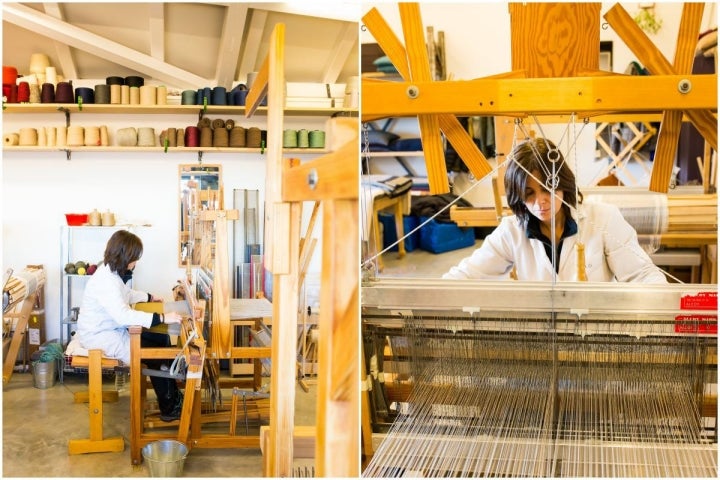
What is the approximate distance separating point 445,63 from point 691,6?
524 centimetres

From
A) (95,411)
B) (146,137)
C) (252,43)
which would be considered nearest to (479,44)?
(252,43)

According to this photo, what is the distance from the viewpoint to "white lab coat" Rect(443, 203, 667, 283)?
1.94m

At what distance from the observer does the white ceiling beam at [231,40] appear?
3.11 metres

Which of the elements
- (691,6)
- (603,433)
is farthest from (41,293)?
(691,6)

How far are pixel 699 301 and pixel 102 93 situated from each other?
2886 millimetres

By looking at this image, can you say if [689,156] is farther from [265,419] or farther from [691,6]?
[691,6]

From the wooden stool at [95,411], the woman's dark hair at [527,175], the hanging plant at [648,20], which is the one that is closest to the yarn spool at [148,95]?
the wooden stool at [95,411]

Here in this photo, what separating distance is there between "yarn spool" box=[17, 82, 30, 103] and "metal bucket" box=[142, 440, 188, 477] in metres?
1.50

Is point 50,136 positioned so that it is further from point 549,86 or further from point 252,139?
point 549,86

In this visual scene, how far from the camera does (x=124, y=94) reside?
10.6 ft

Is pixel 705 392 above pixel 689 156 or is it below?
below

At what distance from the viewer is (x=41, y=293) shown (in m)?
3.16

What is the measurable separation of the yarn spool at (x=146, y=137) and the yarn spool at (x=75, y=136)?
9.4 inches

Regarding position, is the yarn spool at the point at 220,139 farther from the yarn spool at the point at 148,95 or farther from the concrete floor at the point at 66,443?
the concrete floor at the point at 66,443
